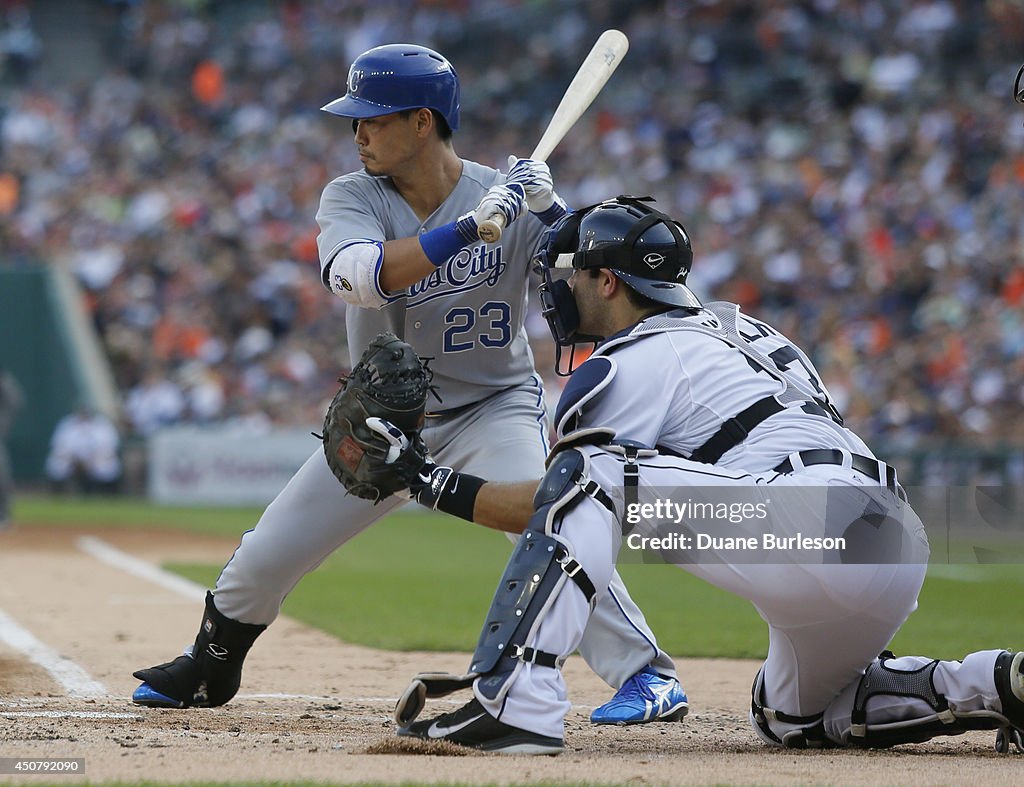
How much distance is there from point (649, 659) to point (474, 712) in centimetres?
108

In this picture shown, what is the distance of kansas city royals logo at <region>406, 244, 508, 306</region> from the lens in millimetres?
4648

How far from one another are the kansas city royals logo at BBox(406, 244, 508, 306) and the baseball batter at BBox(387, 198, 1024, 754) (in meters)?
0.70

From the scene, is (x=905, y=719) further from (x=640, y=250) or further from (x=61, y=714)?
(x=61, y=714)

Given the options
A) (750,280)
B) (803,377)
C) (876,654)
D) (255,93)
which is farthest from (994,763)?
(255,93)

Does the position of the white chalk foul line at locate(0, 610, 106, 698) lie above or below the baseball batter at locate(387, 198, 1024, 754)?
below

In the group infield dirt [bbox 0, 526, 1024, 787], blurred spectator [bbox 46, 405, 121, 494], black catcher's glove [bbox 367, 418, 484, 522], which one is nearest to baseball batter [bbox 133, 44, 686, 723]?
infield dirt [bbox 0, 526, 1024, 787]

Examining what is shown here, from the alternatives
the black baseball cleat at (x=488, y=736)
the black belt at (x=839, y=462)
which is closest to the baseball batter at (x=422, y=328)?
the black baseball cleat at (x=488, y=736)

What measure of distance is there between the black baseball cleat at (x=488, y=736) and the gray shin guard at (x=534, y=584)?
0.07m

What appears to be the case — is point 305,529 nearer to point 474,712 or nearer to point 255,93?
point 474,712

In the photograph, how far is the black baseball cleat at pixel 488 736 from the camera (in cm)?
348

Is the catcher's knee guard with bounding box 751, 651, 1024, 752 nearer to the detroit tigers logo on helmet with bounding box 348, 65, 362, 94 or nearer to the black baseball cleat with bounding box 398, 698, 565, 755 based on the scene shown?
the black baseball cleat with bounding box 398, 698, 565, 755

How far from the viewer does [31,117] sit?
21.3 metres

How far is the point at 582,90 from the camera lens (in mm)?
5168

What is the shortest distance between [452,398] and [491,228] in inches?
30.7
